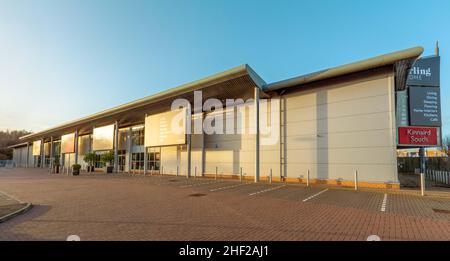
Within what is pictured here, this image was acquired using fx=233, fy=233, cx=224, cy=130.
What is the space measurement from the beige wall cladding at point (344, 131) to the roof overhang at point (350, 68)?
0.97m

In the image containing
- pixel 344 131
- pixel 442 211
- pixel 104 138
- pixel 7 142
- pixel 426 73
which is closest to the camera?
pixel 442 211

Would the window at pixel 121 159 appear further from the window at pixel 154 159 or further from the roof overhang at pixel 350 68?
the roof overhang at pixel 350 68

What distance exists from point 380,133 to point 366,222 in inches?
393

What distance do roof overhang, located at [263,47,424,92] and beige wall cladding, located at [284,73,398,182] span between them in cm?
97

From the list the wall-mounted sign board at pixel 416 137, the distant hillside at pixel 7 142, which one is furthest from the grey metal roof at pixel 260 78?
the distant hillside at pixel 7 142

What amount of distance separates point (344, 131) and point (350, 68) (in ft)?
13.5

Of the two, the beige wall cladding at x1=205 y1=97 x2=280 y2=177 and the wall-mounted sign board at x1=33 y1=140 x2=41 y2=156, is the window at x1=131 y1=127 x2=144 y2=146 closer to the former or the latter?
the beige wall cladding at x1=205 y1=97 x2=280 y2=177

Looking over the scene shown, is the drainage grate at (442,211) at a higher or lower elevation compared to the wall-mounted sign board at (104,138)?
lower

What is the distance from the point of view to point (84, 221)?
6562 mm

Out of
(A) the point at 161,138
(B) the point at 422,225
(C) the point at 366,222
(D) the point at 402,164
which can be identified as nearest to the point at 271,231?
(C) the point at 366,222

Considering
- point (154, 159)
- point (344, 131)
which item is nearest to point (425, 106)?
point (344, 131)

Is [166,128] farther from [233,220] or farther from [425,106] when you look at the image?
[425,106]

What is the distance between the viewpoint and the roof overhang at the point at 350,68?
1275 cm

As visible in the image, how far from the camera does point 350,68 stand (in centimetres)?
1488
